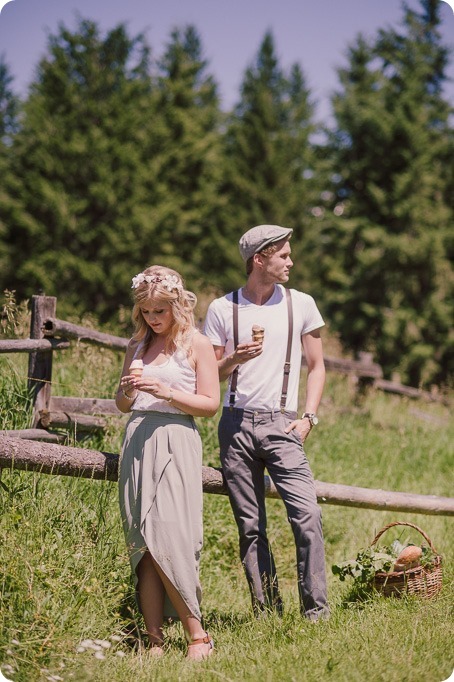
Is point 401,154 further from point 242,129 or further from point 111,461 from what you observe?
point 111,461

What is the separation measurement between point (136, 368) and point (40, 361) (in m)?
2.35

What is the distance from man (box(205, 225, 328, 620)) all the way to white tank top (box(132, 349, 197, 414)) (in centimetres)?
30

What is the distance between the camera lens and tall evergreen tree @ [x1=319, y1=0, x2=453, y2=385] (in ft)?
56.9

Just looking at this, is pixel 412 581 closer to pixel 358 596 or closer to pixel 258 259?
pixel 358 596

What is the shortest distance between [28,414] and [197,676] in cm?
272

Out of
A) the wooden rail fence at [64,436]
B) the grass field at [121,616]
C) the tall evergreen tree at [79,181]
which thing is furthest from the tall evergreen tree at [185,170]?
the grass field at [121,616]

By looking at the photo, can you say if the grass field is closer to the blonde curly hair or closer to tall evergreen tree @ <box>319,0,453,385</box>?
the blonde curly hair

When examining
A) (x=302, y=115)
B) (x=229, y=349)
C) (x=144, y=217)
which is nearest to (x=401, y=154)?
(x=144, y=217)

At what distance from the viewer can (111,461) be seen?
4.06 m

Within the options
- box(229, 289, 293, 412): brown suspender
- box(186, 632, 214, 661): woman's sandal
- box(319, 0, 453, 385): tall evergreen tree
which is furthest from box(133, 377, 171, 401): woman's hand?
box(319, 0, 453, 385): tall evergreen tree

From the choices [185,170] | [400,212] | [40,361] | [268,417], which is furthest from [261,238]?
→ [185,170]

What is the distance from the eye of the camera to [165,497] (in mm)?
3752

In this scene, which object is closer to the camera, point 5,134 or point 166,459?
point 166,459

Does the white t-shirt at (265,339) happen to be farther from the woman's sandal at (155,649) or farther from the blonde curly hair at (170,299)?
the woman's sandal at (155,649)
